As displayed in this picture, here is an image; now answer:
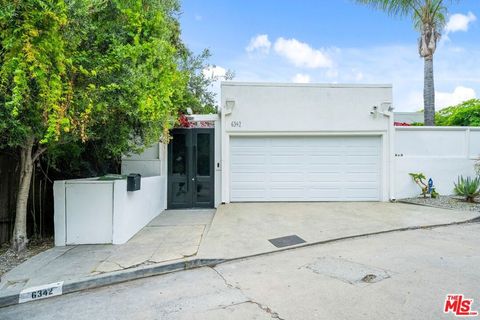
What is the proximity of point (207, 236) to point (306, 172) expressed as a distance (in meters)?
4.77

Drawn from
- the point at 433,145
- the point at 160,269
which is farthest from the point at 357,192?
the point at 160,269

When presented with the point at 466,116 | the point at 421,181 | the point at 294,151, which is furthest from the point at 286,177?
the point at 466,116

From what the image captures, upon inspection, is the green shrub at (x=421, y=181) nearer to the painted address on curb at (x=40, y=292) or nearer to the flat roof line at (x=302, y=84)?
the flat roof line at (x=302, y=84)

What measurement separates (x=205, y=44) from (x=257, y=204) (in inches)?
307

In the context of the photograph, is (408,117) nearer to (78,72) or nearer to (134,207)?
(134,207)

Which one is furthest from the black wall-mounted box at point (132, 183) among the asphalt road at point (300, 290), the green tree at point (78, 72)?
the asphalt road at point (300, 290)

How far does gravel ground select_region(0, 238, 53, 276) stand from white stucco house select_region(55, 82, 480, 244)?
3.76m

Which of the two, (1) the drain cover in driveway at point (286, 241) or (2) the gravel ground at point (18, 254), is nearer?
(2) the gravel ground at point (18, 254)

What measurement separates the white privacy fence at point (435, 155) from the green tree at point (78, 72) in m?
7.85

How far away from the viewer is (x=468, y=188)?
909cm

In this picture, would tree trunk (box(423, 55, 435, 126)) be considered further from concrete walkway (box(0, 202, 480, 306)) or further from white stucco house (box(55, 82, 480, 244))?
concrete walkway (box(0, 202, 480, 306))

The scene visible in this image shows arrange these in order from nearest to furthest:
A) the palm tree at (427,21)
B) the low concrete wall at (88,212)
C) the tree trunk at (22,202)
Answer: the tree trunk at (22,202) < the low concrete wall at (88,212) < the palm tree at (427,21)

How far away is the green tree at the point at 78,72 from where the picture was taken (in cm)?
384

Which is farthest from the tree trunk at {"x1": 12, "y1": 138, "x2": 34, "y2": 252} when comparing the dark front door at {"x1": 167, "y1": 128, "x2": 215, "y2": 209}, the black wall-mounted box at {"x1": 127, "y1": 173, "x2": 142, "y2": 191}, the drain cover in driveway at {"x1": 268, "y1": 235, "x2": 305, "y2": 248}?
the drain cover in driveway at {"x1": 268, "y1": 235, "x2": 305, "y2": 248}
